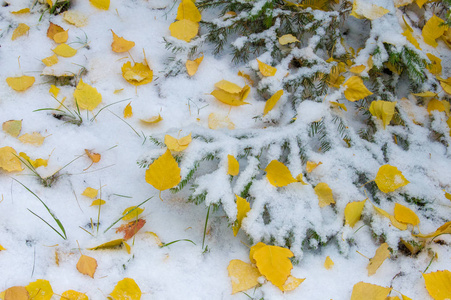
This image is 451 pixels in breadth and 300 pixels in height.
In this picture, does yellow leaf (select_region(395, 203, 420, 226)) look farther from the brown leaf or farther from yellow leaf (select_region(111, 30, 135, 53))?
yellow leaf (select_region(111, 30, 135, 53))

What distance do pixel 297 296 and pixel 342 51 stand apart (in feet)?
3.88

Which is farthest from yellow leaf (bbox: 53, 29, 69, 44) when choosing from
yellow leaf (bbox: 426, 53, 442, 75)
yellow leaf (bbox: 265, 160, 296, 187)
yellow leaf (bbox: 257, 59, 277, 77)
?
yellow leaf (bbox: 426, 53, 442, 75)

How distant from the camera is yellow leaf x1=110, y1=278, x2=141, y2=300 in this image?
3.79 feet

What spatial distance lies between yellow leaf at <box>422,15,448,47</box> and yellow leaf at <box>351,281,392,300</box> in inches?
51.8

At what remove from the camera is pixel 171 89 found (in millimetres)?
1693

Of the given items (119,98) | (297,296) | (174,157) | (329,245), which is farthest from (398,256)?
(119,98)

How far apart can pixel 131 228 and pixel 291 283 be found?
60 cm

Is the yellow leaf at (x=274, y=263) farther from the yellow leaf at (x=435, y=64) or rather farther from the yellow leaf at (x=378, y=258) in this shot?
the yellow leaf at (x=435, y=64)

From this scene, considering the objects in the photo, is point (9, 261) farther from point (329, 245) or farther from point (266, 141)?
point (329, 245)

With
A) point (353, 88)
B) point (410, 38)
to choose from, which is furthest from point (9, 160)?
point (410, 38)

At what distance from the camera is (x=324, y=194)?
1409mm

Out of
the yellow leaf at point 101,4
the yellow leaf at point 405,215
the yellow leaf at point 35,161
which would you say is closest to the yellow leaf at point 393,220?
the yellow leaf at point 405,215

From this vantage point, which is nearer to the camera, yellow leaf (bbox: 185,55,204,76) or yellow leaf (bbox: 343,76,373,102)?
yellow leaf (bbox: 343,76,373,102)

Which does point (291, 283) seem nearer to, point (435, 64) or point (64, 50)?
point (435, 64)
